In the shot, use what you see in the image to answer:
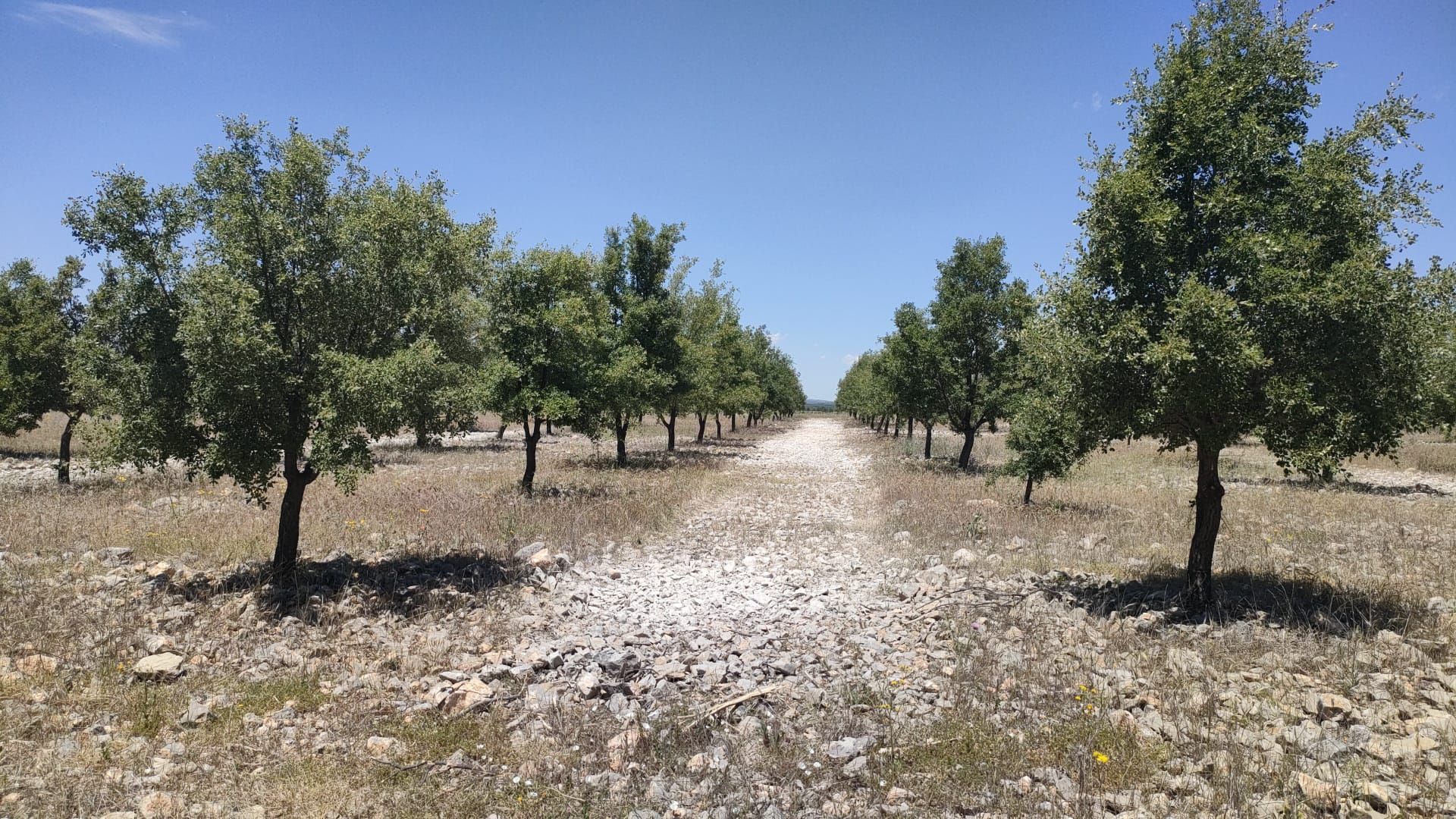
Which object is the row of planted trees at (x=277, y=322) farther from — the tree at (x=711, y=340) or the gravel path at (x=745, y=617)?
the tree at (x=711, y=340)

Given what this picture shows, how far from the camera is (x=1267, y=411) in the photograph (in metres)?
9.98

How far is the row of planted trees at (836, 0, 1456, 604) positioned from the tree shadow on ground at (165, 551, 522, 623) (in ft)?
39.8

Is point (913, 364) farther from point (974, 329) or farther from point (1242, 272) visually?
point (1242, 272)

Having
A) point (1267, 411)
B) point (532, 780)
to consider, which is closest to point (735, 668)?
point (532, 780)

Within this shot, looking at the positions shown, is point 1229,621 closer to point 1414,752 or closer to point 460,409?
point 1414,752

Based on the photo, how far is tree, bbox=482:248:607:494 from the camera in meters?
22.8

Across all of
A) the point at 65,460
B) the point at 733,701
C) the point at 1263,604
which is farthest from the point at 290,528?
the point at 65,460

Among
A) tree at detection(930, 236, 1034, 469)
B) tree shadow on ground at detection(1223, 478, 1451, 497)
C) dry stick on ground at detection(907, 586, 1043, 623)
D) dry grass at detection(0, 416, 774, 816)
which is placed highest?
tree at detection(930, 236, 1034, 469)

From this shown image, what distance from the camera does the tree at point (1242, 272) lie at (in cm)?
957

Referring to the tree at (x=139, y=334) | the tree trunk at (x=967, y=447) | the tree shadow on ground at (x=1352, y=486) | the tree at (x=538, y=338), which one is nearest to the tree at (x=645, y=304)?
the tree at (x=538, y=338)

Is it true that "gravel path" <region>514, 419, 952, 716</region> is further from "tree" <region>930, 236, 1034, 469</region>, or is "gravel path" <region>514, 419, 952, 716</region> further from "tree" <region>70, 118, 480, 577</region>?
"tree" <region>930, 236, 1034, 469</region>

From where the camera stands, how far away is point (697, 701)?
338 inches

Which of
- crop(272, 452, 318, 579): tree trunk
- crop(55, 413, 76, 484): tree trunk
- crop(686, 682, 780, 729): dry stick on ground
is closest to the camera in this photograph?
crop(686, 682, 780, 729): dry stick on ground

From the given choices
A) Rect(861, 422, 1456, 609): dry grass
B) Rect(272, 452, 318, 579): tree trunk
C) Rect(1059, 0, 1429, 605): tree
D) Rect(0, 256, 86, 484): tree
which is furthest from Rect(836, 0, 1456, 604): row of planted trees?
Rect(0, 256, 86, 484): tree
